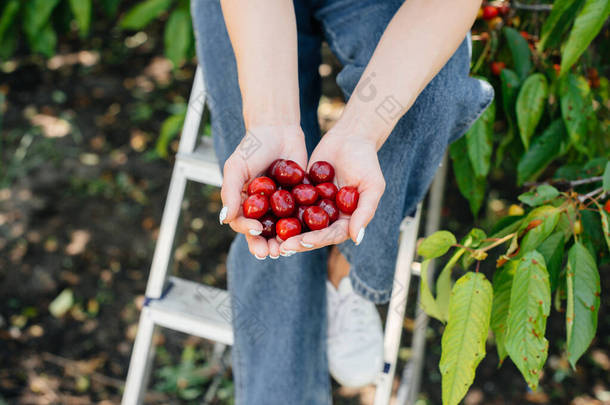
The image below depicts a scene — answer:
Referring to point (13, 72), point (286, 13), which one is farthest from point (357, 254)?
point (13, 72)

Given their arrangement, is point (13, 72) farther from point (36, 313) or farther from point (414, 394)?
point (414, 394)

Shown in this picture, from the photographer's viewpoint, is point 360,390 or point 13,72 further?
point 13,72

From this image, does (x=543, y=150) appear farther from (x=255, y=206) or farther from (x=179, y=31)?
(x=179, y=31)

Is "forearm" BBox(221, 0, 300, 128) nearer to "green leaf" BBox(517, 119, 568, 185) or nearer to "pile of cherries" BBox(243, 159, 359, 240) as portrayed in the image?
"pile of cherries" BBox(243, 159, 359, 240)

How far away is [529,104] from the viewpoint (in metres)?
1.51

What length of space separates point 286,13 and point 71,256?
2061mm

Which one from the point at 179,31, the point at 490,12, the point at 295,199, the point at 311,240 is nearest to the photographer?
the point at 311,240

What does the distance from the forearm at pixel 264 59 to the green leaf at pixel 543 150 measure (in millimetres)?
750

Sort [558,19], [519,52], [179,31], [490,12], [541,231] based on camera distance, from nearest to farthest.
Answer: [541,231] → [558,19] → [519,52] → [490,12] → [179,31]

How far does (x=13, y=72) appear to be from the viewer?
12.2 ft

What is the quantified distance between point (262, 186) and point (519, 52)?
915 millimetres

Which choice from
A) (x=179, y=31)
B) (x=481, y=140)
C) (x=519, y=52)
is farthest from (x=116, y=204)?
(x=519, y=52)

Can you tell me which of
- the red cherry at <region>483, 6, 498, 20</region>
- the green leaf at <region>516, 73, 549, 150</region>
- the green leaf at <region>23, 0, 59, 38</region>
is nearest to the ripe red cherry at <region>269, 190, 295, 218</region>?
the green leaf at <region>516, 73, 549, 150</region>

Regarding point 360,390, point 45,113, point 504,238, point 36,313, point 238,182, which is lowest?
point 360,390
